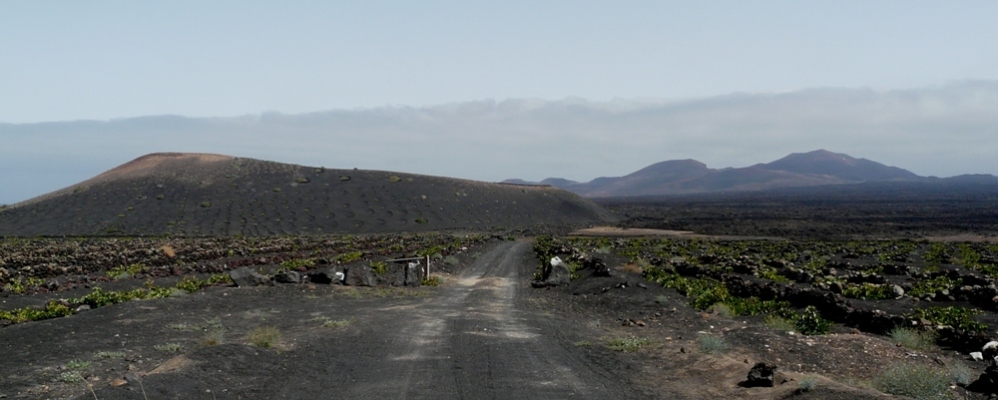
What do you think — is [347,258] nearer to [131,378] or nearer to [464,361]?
[464,361]

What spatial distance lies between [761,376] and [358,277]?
854 inches

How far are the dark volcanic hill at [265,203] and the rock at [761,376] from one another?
85557 millimetres

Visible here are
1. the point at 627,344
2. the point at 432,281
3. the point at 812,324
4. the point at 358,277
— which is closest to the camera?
the point at 627,344

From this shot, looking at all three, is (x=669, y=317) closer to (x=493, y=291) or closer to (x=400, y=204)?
(x=493, y=291)

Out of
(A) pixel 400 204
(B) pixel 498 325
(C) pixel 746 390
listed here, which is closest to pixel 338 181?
(A) pixel 400 204

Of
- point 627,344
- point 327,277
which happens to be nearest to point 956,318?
point 627,344

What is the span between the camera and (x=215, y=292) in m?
25.2

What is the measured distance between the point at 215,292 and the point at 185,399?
16004 millimetres

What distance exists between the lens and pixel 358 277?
98.7 ft

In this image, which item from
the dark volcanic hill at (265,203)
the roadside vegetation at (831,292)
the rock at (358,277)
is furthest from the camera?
the dark volcanic hill at (265,203)

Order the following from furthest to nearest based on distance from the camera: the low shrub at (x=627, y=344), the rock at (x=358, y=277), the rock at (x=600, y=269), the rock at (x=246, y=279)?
1. the rock at (x=600, y=269)
2. the rock at (x=358, y=277)
3. the rock at (x=246, y=279)
4. the low shrub at (x=627, y=344)

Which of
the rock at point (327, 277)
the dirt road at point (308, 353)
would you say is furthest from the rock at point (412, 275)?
the dirt road at point (308, 353)

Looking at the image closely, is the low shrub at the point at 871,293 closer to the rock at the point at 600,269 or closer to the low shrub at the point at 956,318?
the low shrub at the point at 956,318

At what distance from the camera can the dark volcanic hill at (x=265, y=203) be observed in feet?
316
